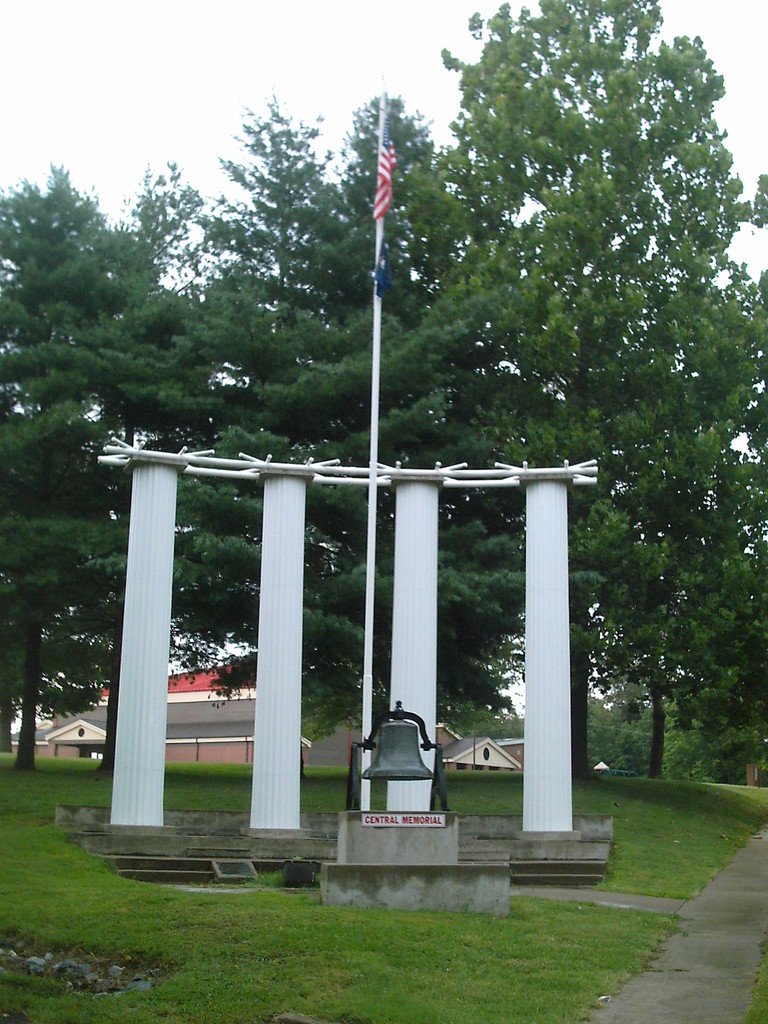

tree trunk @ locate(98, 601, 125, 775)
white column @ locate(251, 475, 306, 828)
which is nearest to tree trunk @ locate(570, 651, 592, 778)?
tree trunk @ locate(98, 601, 125, 775)

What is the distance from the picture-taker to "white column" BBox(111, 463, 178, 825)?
55.4ft

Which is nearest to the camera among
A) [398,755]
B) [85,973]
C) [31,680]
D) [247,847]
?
[85,973]

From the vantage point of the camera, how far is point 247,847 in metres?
16.5

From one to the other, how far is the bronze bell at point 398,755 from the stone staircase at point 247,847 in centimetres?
256

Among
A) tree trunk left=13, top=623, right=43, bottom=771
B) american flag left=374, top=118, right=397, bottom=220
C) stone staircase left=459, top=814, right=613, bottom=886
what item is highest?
american flag left=374, top=118, right=397, bottom=220

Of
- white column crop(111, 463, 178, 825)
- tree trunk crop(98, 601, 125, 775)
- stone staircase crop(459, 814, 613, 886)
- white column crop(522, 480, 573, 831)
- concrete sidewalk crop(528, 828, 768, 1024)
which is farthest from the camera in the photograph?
tree trunk crop(98, 601, 125, 775)

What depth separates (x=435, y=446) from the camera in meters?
26.5

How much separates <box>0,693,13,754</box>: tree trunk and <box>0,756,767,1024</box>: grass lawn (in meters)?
24.2

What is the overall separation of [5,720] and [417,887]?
39.4m

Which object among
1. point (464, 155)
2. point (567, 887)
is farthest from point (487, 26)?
point (567, 887)

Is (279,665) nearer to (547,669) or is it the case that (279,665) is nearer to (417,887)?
(547,669)

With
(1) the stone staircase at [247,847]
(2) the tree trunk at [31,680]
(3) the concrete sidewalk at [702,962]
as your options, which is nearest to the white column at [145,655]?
(1) the stone staircase at [247,847]

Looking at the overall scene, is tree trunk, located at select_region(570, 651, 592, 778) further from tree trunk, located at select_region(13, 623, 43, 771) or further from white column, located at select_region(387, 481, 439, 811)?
tree trunk, located at select_region(13, 623, 43, 771)

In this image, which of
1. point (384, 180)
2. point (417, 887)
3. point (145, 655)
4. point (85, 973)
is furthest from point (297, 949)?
point (384, 180)
